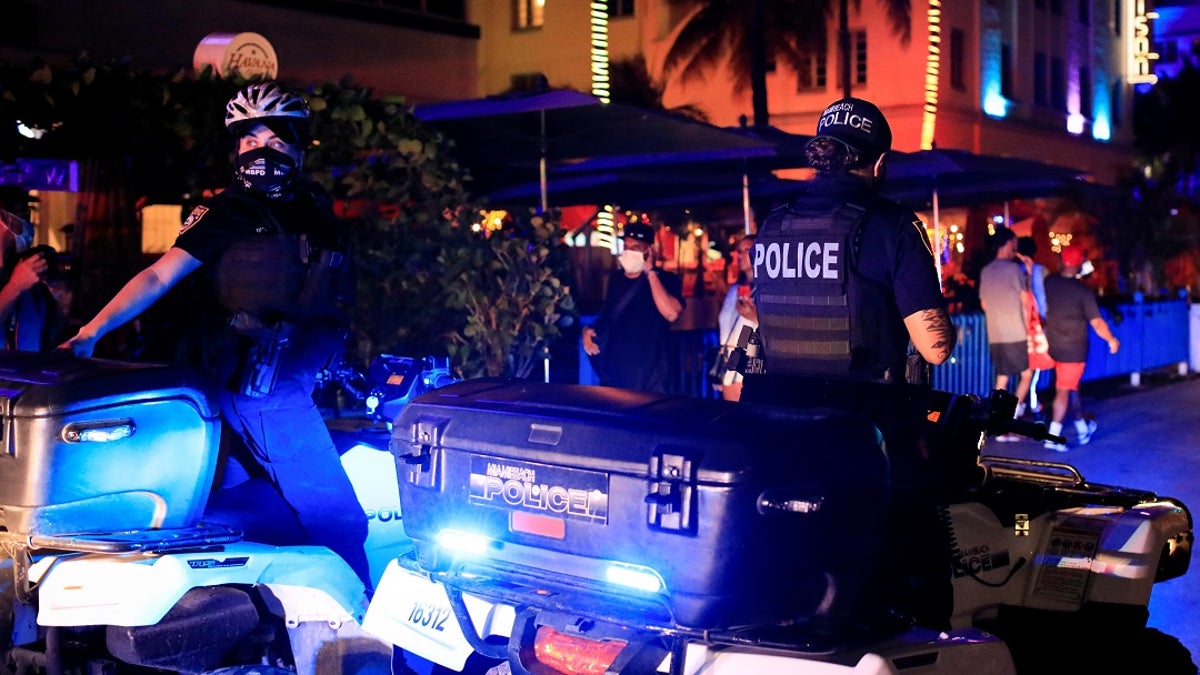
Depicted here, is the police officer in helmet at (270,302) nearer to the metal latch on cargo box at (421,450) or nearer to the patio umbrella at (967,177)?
the metal latch on cargo box at (421,450)

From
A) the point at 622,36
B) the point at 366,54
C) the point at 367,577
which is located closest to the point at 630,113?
the point at 367,577

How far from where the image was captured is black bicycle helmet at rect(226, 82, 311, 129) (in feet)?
14.4

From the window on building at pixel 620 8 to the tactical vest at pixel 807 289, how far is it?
39.6 metres

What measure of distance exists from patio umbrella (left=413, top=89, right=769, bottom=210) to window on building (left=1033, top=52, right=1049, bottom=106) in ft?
115

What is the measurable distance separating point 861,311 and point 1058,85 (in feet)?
147

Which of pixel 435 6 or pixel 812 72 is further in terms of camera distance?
pixel 812 72

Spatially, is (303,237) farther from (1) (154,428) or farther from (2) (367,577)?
(2) (367,577)

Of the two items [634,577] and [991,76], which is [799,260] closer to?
[634,577]

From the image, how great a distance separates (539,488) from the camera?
3.36 metres

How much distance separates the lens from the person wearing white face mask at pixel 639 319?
8914 millimetres

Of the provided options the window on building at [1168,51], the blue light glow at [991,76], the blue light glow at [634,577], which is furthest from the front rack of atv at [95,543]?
the window on building at [1168,51]

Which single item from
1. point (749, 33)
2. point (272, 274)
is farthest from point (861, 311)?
point (749, 33)

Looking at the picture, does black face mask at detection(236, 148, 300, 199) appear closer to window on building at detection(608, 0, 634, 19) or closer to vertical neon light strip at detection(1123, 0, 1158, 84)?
vertical neon light strip at detection(1123, 0, 1158, 84)

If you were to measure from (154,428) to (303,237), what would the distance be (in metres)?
0.74
